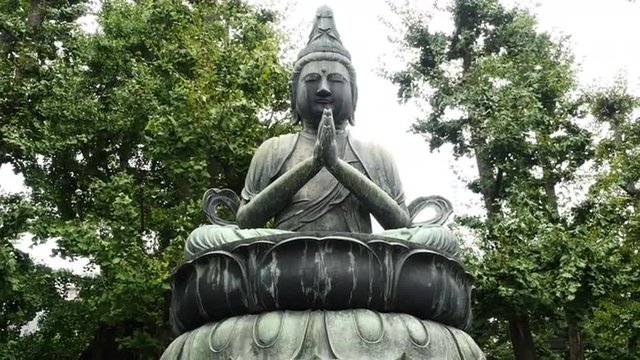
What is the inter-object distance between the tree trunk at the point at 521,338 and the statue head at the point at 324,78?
20.1 feet

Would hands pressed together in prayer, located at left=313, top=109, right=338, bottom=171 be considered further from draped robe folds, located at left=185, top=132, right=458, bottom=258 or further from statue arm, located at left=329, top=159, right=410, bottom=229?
draped robe folds, located at left=185, top=132, right=458, bottom=258

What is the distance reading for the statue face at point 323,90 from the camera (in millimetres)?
6094

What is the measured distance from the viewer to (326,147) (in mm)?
5055

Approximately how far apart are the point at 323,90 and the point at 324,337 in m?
2.31

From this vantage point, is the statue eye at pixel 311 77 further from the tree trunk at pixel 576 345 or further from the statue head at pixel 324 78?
the tree trunk at pixel 576 345

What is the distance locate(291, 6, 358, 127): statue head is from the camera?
240 inches

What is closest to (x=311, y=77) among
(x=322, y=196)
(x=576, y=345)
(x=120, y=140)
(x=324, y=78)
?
(x=324, y=78)

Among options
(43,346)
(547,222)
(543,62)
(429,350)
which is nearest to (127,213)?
(43,346)

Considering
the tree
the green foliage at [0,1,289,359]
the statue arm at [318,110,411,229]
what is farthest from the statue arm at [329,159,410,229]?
the tree

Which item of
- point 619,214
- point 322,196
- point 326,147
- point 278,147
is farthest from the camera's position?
point 619,214

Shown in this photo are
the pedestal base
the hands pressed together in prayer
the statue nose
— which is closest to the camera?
the pedestal base

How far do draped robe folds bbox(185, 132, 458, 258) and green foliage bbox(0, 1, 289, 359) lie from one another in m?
3.79

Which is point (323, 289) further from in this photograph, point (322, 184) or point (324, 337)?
point (322, 184)

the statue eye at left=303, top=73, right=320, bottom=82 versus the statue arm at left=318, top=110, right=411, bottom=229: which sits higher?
the statue eye at left=303, top=73, right=320, bottom=82
